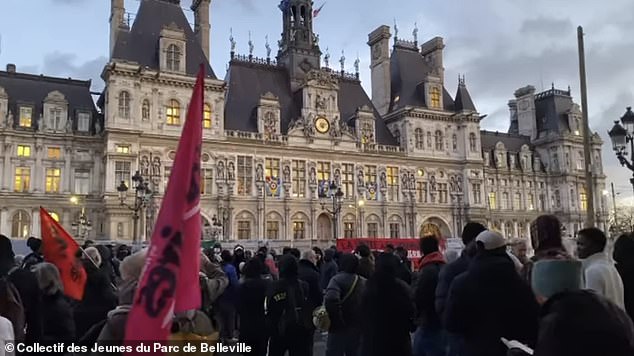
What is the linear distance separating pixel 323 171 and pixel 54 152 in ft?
57.4

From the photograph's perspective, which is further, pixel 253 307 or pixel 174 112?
pixel 174 112


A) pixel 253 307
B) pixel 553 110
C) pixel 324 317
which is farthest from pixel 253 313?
pixel 553 110

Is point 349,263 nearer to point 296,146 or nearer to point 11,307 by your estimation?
point 11,307

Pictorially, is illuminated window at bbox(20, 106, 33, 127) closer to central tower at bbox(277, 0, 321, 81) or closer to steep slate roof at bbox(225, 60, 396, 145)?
steep slate roof at bbox(225, 60, 396, 145)

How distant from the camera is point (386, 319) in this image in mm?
5973

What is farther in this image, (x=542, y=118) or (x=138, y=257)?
(x=542, y=118)

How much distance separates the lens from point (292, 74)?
44281mm

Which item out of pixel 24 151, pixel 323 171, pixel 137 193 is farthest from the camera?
pixel 323 171

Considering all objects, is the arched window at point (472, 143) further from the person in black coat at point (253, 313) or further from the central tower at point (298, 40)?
the person in black coat at point (253, 313)

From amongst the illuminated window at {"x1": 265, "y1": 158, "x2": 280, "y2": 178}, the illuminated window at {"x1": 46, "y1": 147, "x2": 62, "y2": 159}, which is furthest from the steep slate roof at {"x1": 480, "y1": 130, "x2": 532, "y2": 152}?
the illuminated window at {"x1": 46, "y1": 147, "x2": 62, "y2": 159}

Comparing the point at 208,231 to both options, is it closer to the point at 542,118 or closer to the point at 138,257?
the point at 138,257

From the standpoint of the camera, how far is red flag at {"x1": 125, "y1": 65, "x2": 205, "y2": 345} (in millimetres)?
2996

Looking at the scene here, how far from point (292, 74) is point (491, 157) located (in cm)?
2029

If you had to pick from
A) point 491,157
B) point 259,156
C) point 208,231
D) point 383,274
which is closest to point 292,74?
point 259,156
